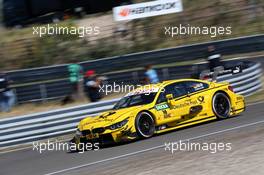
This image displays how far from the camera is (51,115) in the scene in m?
15.4

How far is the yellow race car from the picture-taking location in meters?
12.2

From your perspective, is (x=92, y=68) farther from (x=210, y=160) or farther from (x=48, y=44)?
(x=210, y=160)

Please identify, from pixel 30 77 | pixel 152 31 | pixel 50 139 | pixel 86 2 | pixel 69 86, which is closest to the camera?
pixel 50 139

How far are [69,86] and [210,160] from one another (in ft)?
49.0

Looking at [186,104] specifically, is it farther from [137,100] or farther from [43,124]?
[43,124]

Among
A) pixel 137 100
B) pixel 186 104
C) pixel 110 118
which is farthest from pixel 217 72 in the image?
pixel 110 118

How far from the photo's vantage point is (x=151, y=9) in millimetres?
29312

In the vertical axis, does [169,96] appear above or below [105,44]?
below

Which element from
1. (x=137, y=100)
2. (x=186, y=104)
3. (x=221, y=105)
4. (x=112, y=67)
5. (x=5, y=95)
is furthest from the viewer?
(x=112, y=67)

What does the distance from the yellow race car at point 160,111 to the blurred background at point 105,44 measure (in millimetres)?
7874

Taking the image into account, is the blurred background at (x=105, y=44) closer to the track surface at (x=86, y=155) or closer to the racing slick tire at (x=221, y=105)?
the racing slick tire at (x=221, y=105)

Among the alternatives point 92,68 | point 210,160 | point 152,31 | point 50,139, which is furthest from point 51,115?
point 152,31

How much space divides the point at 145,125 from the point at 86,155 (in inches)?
62.5

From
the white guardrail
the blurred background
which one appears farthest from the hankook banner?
the white guardrail
